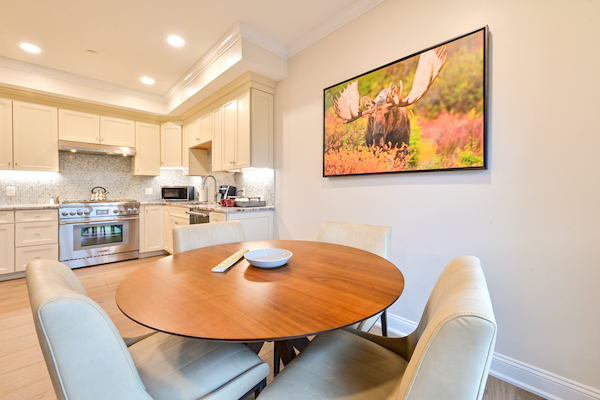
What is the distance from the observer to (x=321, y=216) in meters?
2.69

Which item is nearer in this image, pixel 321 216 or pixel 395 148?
pixel 395 148

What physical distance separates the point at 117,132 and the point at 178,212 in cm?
170

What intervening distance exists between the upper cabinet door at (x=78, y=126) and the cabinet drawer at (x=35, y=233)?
4.20 feet

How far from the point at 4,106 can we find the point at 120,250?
2352 mm

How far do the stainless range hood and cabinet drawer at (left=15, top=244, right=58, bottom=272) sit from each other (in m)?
1.39

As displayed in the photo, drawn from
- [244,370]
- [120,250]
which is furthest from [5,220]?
[244,370]

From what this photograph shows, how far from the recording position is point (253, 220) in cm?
311

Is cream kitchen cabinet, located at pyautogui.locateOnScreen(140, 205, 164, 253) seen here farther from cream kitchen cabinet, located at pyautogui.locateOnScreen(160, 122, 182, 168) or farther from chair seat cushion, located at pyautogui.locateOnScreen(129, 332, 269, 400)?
chair seat cushion, located at pyautogui.locateOnScreen(129, 332, 269, 400)

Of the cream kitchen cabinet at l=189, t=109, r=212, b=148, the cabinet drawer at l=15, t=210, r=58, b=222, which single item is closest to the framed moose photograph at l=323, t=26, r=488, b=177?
the cream kitchen cabinet at l=189, t=109, r=212, b=148

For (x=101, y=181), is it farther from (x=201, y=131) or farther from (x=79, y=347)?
(x=79, y=347)

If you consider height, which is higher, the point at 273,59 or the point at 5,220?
the point at 273,59

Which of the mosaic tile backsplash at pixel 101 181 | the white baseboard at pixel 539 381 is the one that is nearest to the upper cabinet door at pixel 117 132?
the mosaic tile backsplash at pixel 101 181

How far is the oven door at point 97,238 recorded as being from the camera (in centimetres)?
358

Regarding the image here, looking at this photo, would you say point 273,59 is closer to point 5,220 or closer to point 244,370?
point 244,370
